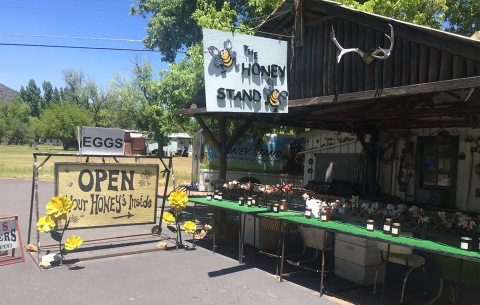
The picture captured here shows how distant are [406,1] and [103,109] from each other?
62.4 meters

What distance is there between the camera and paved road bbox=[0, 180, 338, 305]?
222 inches

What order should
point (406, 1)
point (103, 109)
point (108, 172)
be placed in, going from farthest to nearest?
point (103, 109)
point (406, 1)
point (108, 172)

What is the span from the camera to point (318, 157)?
13367mm

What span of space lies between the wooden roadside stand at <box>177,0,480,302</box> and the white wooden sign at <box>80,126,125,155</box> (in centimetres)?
186

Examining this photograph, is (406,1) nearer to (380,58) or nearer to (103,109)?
(380,58)

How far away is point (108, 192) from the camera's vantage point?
319 inches

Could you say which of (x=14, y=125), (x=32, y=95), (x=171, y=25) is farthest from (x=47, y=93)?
(x=171, y=25)

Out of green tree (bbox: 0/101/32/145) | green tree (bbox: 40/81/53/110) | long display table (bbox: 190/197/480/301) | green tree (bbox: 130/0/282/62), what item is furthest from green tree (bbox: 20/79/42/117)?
long display table (bbox: 190/197/480/301)

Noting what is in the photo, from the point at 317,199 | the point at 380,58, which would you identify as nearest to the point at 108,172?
the point at 317,199

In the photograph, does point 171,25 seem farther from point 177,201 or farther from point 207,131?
point 177,201

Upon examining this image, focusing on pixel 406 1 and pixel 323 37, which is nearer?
pixel 323 37

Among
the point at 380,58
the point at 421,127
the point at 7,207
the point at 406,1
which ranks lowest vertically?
the point at 7,207

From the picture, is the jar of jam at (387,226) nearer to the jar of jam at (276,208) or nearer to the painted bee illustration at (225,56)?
the jar of jam at (276,208)

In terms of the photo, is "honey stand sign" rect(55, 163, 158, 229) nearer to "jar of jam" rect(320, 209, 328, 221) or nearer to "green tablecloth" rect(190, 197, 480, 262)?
"green tablecloth" rect(190, 197, 480, 262)
